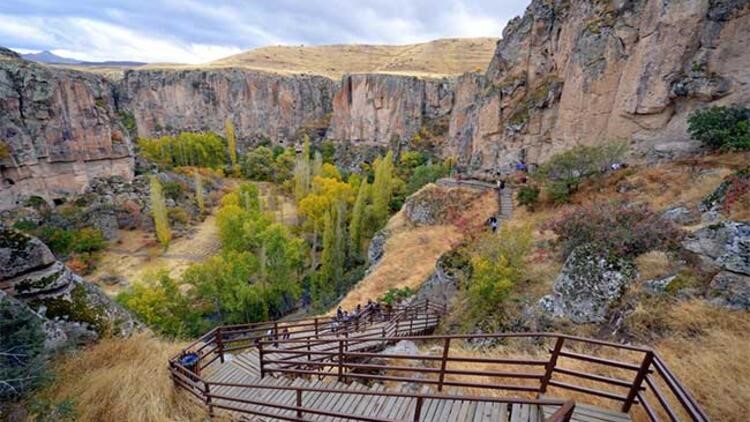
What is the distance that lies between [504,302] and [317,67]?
113 m

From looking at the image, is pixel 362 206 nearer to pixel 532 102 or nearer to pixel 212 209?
pixel 532 102

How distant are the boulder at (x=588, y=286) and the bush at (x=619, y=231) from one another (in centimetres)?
51

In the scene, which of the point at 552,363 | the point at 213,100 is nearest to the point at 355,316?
the point at 552,363

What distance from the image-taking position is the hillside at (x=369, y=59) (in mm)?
90625

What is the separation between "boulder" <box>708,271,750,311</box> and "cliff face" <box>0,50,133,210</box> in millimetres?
48419

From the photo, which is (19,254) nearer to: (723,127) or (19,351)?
(19,351)

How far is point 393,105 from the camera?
62.2m

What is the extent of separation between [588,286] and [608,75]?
20.0 m

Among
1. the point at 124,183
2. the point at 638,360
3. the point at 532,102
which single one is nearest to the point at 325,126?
the point at 124,183

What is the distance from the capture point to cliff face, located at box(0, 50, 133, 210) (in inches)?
1261

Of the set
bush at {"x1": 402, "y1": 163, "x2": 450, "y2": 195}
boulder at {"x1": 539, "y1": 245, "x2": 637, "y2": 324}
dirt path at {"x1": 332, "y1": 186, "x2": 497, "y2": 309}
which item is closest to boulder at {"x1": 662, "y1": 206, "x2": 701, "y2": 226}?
boulder at {"x1": 539, "y1": 245, "x2": 637, "y2": 324}

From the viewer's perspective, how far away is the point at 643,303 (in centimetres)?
741

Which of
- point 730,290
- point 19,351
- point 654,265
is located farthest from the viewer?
point 654,265

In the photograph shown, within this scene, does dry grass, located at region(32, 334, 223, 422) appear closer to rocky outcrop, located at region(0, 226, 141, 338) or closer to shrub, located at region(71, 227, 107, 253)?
rocky outcrop, located at region(0, 226, 141, 338)
